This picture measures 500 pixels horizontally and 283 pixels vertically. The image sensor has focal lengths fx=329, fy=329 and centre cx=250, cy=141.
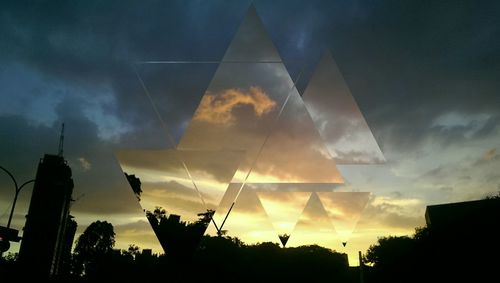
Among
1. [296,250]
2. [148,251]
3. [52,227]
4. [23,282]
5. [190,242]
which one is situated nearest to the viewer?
[190,242]

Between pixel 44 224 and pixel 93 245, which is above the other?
pixel 93 245

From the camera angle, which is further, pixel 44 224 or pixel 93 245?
pixel 93 245

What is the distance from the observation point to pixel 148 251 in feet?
202

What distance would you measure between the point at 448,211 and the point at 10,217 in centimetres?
5372

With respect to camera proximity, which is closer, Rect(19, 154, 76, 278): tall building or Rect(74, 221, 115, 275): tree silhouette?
Rect(19, 154, 76, 278): tall building

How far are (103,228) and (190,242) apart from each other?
223ft

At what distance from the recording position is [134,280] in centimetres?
4778

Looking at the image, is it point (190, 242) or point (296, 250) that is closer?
point (190, 242)

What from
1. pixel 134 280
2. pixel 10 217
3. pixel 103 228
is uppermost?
pixel 103 228

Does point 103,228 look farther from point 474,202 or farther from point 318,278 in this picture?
point 474,202

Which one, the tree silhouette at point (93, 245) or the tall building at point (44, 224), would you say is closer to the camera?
the tall building at point (44, 224)

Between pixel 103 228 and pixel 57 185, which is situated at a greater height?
pixel 103 228

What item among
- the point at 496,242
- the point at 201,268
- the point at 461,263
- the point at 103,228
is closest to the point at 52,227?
the point at 461,263

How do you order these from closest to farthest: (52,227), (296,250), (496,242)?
(52,227) → (496,242) → (296,250)
